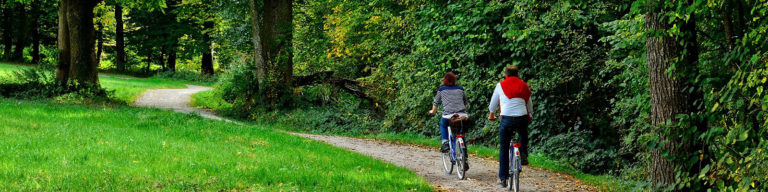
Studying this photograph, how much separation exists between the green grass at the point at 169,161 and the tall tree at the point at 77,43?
28.6ft

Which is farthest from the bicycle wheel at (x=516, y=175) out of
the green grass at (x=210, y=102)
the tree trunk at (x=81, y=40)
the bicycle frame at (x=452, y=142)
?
the green grass at (x=210, y=102)

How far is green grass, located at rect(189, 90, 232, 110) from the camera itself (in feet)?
86.0

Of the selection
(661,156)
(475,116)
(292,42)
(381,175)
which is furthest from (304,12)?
(661,156)

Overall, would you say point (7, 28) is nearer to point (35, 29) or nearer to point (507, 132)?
point (35, 29)

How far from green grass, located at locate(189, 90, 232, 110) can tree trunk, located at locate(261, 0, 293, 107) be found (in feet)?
12.5

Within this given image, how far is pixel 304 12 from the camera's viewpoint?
86.0 ft

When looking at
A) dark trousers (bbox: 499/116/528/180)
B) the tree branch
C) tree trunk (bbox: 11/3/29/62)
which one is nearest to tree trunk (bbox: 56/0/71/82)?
the tree branch

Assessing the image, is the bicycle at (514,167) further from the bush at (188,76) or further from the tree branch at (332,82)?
the bush at (188,76)

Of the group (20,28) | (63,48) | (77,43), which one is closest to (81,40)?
(77,43)

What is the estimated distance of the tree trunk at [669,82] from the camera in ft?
19.2

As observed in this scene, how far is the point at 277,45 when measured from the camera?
2261 centimetres

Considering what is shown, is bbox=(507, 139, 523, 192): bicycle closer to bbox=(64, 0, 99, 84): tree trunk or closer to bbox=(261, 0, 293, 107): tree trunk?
bbox=(261, 0, 293, 107): tree trunk

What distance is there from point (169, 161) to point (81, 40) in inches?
617

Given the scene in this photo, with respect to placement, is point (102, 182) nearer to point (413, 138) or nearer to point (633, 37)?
point (633, 37)
